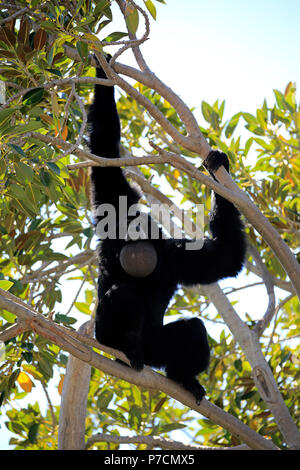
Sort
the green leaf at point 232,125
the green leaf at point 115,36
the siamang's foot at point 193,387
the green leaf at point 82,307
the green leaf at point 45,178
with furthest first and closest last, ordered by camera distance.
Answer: the green leaf at point 232,125 < the green leaf at point 82,307 < the siamang's foot at point 193,387 < the green leaf at point 115,36 < the green leaf at point 45,178

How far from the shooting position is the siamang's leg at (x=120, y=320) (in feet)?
15.1

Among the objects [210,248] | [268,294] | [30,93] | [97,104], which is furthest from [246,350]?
[30,93]

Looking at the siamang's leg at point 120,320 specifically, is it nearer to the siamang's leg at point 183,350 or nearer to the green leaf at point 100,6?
the siamang's leg at point 183,350

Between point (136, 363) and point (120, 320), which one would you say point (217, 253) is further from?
point (136, 363)

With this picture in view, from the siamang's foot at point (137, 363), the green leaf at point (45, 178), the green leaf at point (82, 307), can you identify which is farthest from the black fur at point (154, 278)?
the green leaf at point (45, 178)

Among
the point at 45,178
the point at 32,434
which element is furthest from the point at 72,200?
the point at 32,434

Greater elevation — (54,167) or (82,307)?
(82,307)

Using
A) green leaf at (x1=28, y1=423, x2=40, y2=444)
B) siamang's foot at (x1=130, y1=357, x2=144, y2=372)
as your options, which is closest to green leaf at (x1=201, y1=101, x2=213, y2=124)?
siamang's foot at (x1=130, y1=357, x2=144, y2=372)

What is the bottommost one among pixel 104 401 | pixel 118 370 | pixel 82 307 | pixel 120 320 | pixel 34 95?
pixel 118 370

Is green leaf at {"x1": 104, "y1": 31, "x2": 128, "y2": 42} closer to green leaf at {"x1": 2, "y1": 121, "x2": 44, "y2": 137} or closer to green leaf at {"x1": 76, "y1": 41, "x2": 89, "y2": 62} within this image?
green leaf at {"x1": 76, "y1": 41, "x2": 89, "y2": 62}

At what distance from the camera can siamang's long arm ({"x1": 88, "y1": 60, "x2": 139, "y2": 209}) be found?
16.0ft

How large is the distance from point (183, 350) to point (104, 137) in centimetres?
197

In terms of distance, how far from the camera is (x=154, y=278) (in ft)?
16.8
